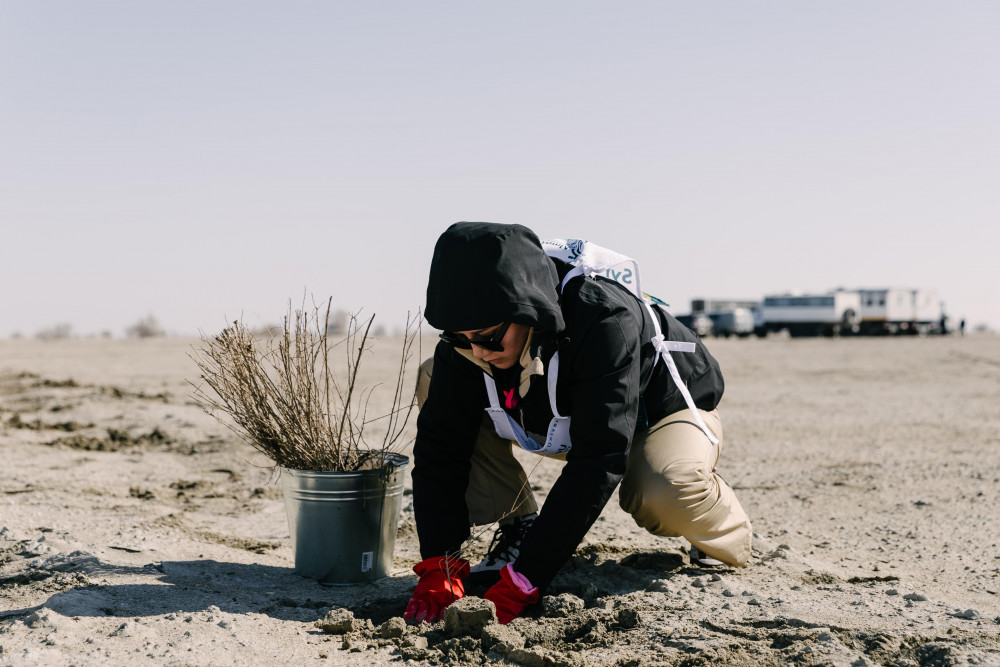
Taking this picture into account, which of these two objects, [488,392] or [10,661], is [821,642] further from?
[10,661]

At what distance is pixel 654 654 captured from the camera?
104 inches

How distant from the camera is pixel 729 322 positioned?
1268 inches

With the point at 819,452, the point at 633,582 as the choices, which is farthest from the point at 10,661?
the point at 819,452

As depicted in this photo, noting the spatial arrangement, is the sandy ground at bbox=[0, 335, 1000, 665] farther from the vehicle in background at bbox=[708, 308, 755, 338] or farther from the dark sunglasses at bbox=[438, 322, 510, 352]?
the vehicle in background at bbox=[708, 308, 755, 338]

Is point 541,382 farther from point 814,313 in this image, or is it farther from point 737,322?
point 814,313

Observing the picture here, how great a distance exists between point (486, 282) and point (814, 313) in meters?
33.2

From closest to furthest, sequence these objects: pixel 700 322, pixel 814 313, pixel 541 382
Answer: pixel 541 382, pixel 700 322, pixel 814 313

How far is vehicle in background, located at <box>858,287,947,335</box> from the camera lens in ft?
112

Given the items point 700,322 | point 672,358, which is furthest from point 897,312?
point 672,358

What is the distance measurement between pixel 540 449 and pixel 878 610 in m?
1.29

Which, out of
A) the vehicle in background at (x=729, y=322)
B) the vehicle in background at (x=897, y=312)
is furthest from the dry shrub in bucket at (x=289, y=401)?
the vehicle in background at (x=897, y=312)

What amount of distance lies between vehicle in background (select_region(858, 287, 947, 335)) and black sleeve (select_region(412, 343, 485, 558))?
3422 cm

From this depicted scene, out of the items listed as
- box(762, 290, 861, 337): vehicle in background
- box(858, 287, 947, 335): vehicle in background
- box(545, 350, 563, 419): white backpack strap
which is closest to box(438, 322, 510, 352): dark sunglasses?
box(545, 350, 563, 419): white backpack strap

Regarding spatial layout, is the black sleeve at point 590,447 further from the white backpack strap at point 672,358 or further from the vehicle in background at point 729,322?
the vehicle in background at point 729,322
